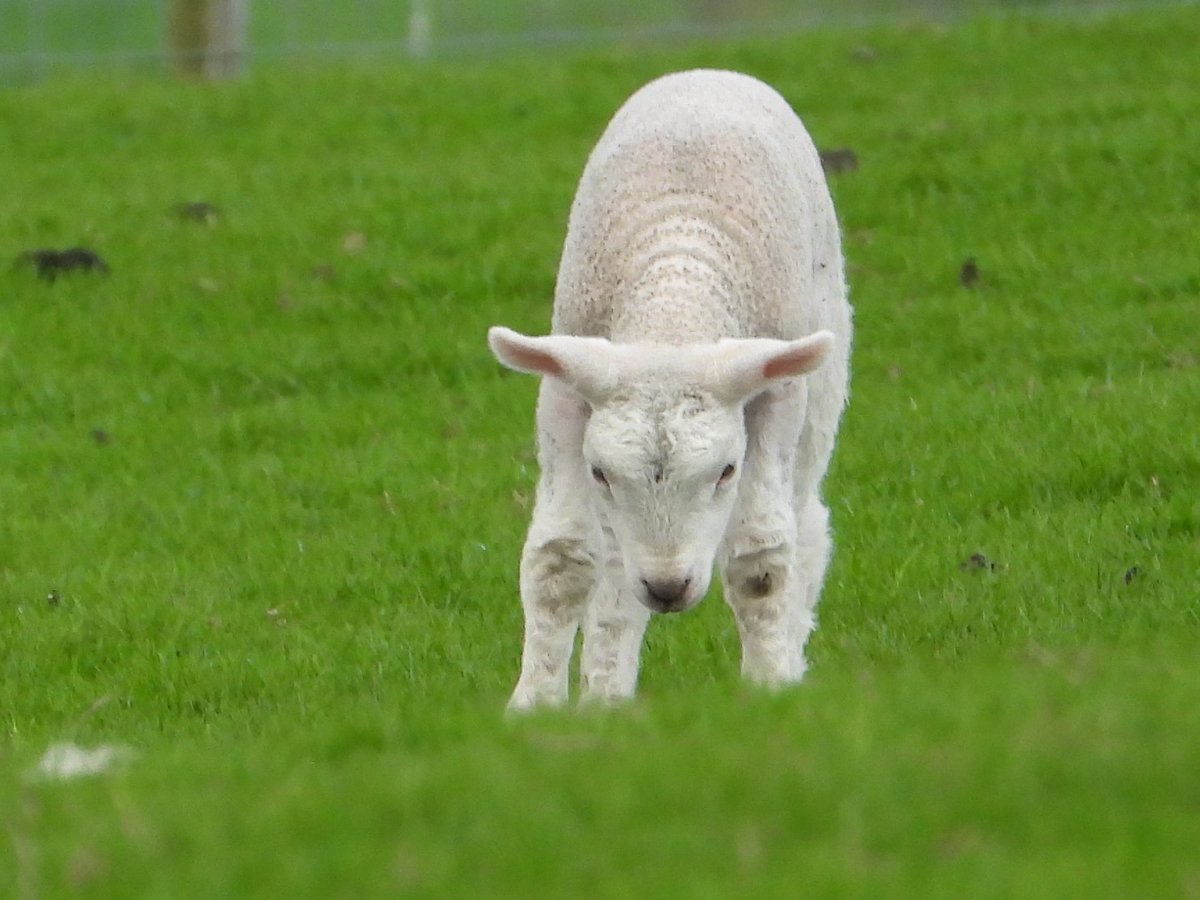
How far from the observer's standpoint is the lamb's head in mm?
5574

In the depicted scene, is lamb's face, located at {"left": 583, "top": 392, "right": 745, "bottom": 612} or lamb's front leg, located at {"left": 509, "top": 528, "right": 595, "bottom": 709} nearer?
lamb's face, located at {"left": 583, "top": 392, "right": 745, "bottom": 612}

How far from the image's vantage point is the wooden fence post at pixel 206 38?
19.2 metres

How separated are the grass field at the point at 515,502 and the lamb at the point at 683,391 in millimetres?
407

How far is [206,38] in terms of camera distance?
1933cm

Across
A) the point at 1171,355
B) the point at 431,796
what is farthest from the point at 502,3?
the point at 431,796

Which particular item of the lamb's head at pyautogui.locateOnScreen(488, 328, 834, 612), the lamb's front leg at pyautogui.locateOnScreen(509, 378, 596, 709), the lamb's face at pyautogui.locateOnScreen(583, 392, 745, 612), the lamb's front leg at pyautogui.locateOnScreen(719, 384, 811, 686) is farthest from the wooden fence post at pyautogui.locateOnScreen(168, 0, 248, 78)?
the lamb's face at pyautogui.locateOnScreen(583, 392, 745, 612)

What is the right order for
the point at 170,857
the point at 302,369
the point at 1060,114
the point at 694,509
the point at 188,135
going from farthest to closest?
the point at 188,135 < the point at 1060,114 < the point at 302,369 < the point at 694,509 < the point at 170,857

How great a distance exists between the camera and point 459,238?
13.2 metres

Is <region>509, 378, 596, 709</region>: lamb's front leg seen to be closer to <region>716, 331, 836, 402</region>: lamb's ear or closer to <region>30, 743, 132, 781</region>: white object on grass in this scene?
<region>716, 331, 836, 402</region>: lamb's ear

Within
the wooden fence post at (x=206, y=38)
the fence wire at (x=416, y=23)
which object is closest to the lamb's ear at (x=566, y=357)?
the wooden fence post at (x=206, y=38)

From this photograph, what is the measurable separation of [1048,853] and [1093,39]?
14.5 m

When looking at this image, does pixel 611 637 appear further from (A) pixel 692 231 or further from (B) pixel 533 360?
(A) pixel 692 231

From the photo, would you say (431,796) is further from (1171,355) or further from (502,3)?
(502,3)

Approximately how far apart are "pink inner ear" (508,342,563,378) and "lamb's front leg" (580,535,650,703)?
0.85 metres
